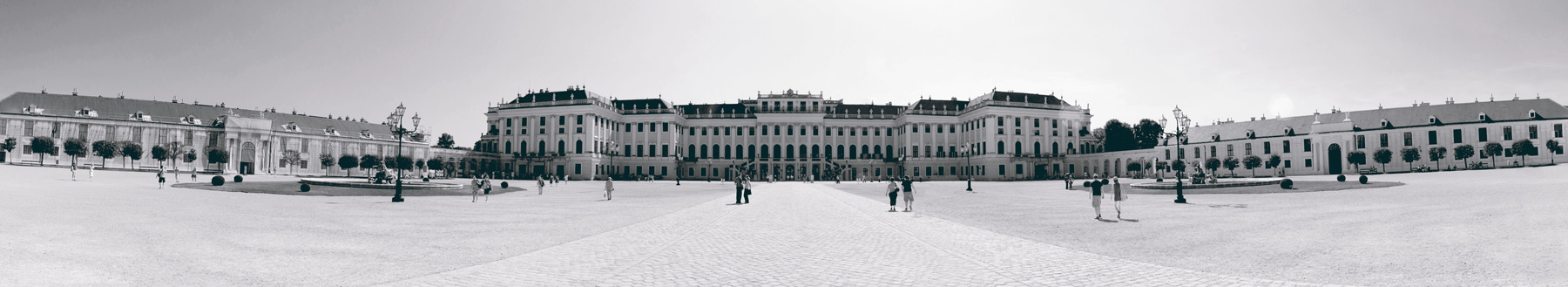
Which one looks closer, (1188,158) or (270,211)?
(270,211)

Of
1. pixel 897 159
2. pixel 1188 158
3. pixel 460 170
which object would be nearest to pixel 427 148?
pixel 460 170

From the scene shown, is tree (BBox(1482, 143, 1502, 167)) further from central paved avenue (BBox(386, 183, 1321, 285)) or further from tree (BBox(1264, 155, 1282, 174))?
central paved avenue (BBox(386, 183, 1321, 285))

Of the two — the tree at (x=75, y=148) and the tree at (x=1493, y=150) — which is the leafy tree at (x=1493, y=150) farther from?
the tree at (x=75, y=148)

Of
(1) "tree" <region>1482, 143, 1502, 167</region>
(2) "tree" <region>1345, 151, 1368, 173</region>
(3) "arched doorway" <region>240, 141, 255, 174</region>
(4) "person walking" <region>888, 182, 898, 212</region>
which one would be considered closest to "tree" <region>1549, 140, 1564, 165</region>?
(1) "tree" <region>1482, 143, 1502, 167</region>

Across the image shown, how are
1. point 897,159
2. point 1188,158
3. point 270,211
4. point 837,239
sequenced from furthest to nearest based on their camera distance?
point 897,159 → point 1188,158 → point 270,211 → point 837,239

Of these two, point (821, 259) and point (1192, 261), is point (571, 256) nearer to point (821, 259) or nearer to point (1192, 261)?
point (821, 259)

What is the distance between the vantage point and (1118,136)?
100938 millimetres

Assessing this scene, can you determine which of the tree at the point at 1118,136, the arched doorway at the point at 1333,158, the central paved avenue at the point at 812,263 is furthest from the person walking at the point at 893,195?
the tree at the point at 1118,136

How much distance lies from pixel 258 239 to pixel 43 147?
238 feet

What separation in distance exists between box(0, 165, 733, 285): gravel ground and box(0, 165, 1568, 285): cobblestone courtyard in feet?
0.16

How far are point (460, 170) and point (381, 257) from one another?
8978cm

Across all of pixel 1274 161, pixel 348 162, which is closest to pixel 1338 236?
pixel 1274 161

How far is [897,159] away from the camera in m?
90.2

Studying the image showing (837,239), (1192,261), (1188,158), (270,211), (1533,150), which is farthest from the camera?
(1188,158)
